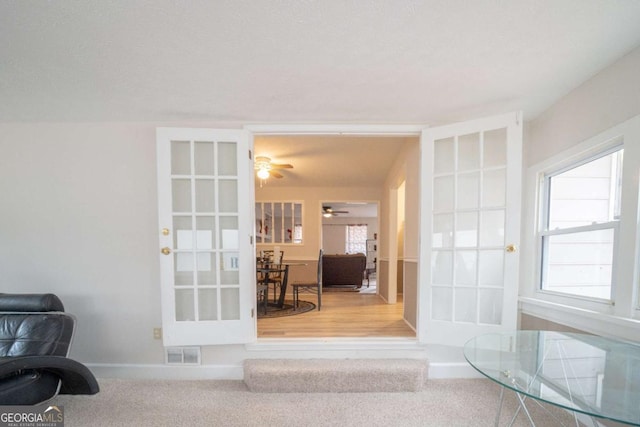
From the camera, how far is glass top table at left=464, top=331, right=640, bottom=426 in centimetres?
99

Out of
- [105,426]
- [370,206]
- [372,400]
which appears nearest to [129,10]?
[105,426]

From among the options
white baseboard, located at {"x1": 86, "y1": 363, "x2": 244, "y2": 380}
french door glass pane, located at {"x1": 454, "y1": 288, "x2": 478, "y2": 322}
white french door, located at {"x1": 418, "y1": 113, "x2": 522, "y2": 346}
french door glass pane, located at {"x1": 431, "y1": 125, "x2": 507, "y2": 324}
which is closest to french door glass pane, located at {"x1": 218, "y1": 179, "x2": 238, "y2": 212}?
white baseboard, located at {"x1": 86, "y1": 363, "x2": 244, "y2": 380}

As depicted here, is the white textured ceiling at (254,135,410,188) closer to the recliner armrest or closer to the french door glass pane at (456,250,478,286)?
the french door glass pane at (456,250,478,286)

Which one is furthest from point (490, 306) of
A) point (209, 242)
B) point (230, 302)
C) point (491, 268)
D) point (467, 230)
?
point (209, 242)

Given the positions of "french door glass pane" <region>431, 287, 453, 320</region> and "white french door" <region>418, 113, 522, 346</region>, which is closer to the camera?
"white french door" <region>418, 113, 522, 346</region>

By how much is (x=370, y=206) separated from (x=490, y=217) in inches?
254

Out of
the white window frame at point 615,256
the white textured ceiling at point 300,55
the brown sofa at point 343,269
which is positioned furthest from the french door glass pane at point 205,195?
the brown sofa at point 343,269

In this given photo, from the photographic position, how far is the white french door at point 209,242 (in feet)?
7.03

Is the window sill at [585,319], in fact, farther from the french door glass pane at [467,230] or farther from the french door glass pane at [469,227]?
the french door glass pane at [467,230]

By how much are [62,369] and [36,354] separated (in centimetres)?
43

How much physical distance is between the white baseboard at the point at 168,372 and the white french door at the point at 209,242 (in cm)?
28

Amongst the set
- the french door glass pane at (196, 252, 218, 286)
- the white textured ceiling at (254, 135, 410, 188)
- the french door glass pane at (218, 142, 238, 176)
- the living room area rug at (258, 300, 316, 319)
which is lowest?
the living room area rug at (258, 300, 316, 319)

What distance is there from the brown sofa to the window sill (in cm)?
351

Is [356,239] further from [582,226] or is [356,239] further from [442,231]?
[582,226]
